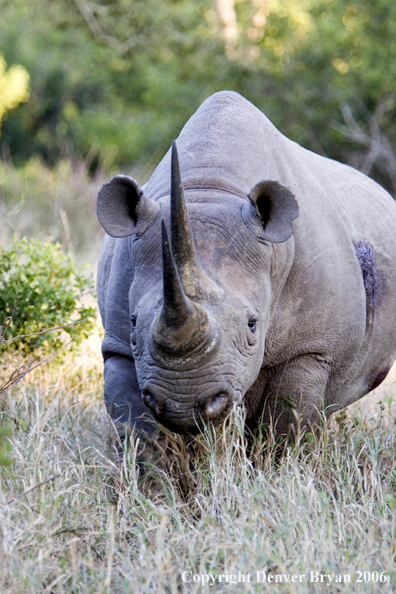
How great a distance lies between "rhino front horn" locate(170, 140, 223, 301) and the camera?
307cm

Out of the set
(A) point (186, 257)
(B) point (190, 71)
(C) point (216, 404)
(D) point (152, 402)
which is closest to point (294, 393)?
(C) point (216, 404)

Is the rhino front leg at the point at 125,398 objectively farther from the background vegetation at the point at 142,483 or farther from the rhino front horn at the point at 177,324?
the rhino front horn at the point at 177,324

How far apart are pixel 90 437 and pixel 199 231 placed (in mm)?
1542

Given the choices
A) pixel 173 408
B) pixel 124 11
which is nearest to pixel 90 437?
pixel 173 408

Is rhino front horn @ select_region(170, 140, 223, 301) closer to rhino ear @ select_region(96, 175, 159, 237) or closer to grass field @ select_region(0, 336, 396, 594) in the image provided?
rhino ear @ select_region(96, 175, 159, 237)

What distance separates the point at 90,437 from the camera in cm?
438

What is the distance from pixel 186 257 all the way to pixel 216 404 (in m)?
0.59

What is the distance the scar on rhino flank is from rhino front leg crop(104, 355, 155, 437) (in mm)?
1381

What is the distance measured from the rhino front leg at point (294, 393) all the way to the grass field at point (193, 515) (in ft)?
0.42

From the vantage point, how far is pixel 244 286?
342cm

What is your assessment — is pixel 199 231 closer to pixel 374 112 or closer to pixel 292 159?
pixel 292 159

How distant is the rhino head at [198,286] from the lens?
3.06m

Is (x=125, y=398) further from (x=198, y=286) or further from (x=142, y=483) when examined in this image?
(x=198, y=286)

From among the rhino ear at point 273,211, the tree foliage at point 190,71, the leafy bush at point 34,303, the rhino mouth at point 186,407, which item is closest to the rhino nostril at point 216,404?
the rhino mouth at point 186,407
